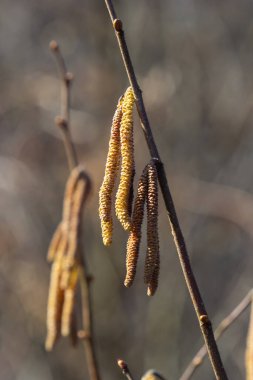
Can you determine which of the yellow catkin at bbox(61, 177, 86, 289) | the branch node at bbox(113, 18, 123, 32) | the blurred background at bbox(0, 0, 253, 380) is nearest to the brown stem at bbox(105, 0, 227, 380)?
the branch node at bbox(113, 18, 123, 32)

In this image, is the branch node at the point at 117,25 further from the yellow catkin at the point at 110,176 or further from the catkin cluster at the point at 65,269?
the catkin cluster at the point at 65,269

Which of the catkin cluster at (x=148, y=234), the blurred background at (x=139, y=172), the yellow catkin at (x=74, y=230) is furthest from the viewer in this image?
the blurred background at (x=139, y=172)

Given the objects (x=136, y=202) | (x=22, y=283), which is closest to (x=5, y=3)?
(x=22, y=283)

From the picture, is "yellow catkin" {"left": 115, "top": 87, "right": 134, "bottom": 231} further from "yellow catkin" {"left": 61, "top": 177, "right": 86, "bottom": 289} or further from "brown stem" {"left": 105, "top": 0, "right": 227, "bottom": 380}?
"yellow catkin" {"left": 61, "top": 177, "right": 86, "bottom": 289}

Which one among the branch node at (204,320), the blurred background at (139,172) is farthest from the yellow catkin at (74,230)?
the blurred background at (139,172)

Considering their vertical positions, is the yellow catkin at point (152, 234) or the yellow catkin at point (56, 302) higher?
the yellow catkin at point (152, 234)

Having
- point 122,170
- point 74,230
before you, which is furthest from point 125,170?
point 74,230

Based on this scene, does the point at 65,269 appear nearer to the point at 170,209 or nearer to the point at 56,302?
the point at 56,302

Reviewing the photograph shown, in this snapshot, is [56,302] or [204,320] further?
[56,302]
